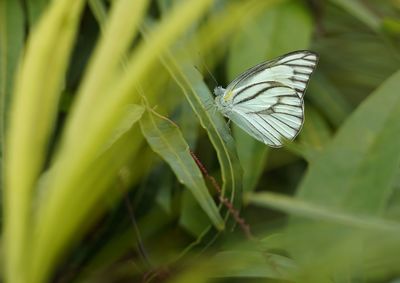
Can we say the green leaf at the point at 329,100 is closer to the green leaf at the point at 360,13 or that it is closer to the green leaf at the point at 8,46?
the green leaf at the point at 360,13

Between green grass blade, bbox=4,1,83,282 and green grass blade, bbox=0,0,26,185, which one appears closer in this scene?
green grass blade, bbox=4,1,83,282

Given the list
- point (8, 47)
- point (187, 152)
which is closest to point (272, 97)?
point (187, 152)

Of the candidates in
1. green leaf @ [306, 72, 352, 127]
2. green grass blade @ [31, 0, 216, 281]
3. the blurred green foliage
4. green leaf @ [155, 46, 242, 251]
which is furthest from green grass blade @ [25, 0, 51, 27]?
green grass blade @ [31, 0, 216, 281]

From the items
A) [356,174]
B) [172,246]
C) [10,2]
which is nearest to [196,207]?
[172,246]

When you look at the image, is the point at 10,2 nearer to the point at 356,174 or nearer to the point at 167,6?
the point at 167,6

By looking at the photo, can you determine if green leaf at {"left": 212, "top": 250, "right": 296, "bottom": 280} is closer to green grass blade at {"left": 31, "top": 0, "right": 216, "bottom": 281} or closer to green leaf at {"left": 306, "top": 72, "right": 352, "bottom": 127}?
green grass blade at {"left": 31, "top": 0, "right": 216, "bottom": 281}

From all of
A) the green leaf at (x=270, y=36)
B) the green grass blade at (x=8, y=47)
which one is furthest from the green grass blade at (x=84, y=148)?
the green leaf at (x=270, y=36)
